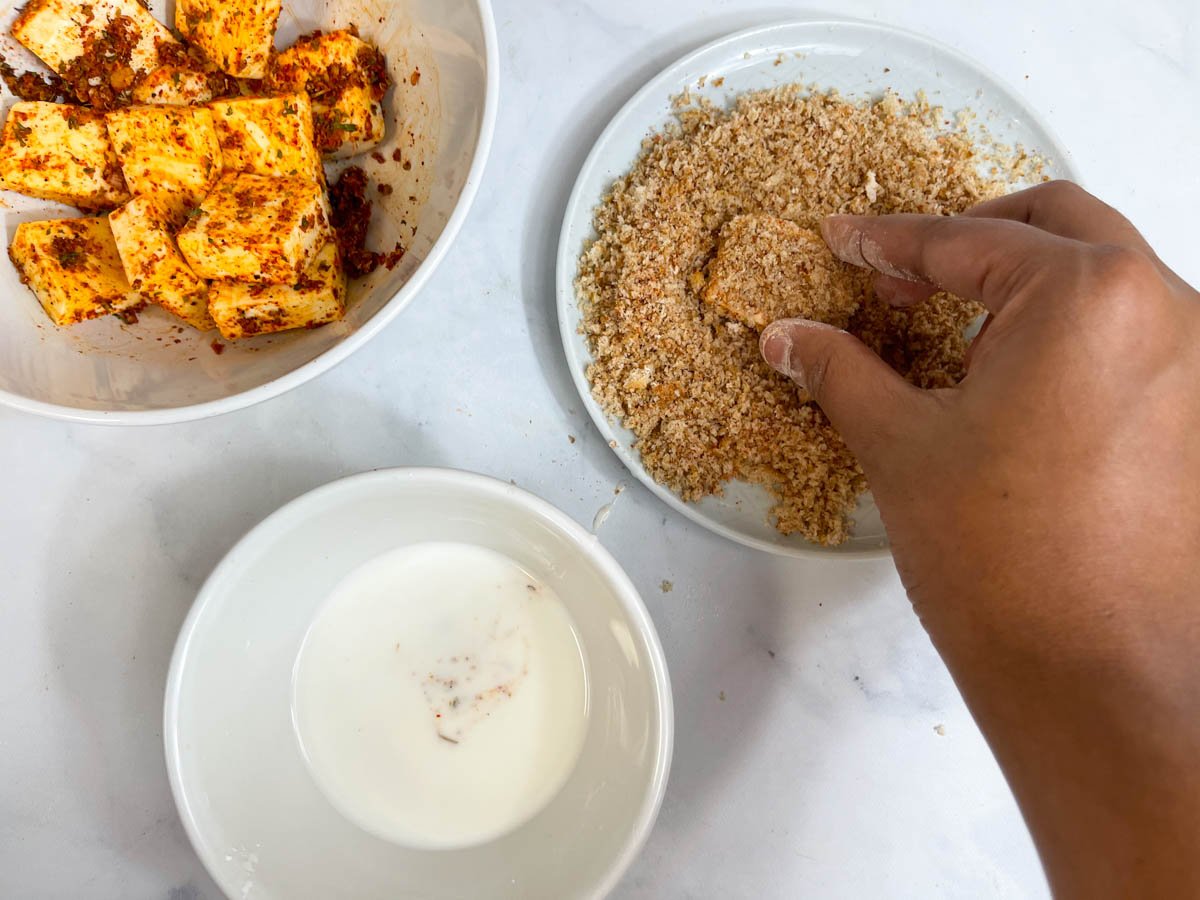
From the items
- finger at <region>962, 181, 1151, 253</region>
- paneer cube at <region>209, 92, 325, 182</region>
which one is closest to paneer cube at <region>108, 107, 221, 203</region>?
paneer cube at <region>209, 92, 325, 182</region>

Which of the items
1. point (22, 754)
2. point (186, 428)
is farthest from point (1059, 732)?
point (22, 754)

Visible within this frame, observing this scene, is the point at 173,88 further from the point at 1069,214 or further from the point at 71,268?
the point at 1069,214

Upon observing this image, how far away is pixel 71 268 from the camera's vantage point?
77cm

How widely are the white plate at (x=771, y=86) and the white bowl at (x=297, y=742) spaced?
0.51 feet

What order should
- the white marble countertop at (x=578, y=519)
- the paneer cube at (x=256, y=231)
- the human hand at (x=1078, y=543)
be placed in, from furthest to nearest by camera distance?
the white marble countertop at (x=578, y=519), the paneer cube at (x=256, y=231), the human hand at (x=1078, y=543)

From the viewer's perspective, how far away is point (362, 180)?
0.84 m

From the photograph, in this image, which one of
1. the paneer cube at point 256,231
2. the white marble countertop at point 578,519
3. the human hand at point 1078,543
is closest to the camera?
the human hand at point 1078,543

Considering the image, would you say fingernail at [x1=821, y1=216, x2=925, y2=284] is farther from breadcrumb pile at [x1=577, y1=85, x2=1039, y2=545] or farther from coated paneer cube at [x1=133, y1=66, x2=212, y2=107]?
coated paneer cube at [x1=133, y1=66, x2=212, y2=107]

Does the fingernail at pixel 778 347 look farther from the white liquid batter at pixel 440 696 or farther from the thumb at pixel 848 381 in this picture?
the white liquid batter at pixel 440 696

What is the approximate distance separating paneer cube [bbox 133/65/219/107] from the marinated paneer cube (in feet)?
0.06

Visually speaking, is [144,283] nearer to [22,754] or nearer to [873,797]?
[22,754]

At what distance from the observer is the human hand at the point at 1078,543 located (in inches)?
24.3

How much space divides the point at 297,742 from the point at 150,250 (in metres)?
0.53

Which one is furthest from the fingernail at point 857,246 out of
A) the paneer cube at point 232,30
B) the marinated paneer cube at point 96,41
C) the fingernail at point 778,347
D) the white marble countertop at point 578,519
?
the marinated paneer cube at point 96,41
